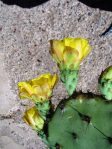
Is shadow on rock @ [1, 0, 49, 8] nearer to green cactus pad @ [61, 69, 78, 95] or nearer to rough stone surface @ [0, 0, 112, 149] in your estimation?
rough stone surface @ [0, 0, 112, 149]

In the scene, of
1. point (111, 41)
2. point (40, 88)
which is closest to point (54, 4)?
point (111, 41)

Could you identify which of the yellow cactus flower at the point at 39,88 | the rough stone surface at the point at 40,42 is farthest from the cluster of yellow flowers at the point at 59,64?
the rough stone surface at the point at 40,42

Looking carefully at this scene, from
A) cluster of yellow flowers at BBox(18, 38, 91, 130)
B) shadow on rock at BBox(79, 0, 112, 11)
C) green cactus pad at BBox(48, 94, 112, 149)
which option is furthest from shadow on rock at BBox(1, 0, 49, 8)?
green cactus pad at BBox(48, 94, 112, 149)

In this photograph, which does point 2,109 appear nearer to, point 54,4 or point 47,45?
point 47,45

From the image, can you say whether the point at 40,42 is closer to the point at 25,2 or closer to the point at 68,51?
the point at 25,2

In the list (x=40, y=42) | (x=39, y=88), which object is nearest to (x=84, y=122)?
(x=39, y=88)

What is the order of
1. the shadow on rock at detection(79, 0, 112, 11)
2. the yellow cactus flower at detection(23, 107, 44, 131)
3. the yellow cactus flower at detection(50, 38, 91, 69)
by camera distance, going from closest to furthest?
1. the yellow cactus flower at detection(50, 38, 91, 69)
2. the yellow cactus flower at detection(23, 107, 44, 131)
3. the shadow on rock at detection(79, 0, 112, 11)
